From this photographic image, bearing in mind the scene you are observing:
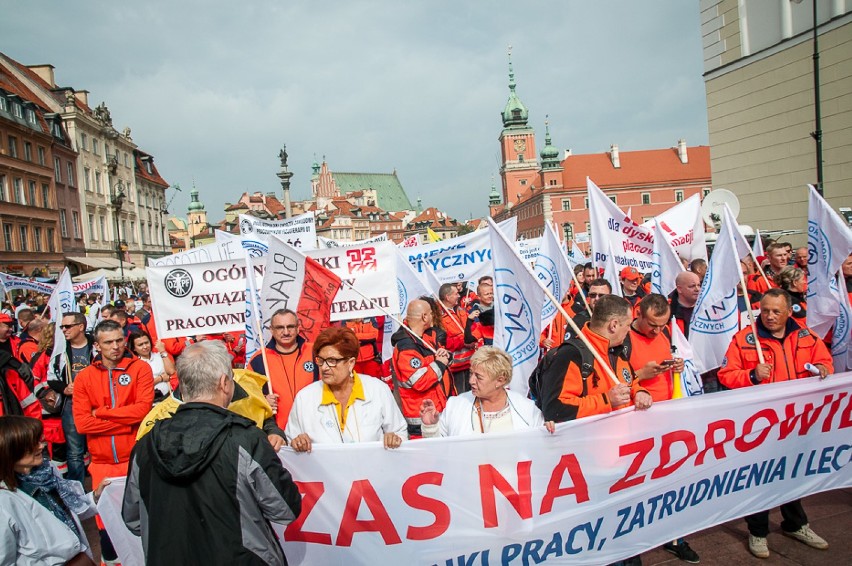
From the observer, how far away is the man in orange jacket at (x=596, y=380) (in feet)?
11.1

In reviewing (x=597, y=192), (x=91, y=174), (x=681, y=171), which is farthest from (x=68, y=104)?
(x=681, y=171)

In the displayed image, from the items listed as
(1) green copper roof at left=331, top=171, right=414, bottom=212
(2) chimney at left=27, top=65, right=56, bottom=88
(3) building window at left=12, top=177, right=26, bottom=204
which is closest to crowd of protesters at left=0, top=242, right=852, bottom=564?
(3) building window at left=12, top=177, right=26, bottom=204

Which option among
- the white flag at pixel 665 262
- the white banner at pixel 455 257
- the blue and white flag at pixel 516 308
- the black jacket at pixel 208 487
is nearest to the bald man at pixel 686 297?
the white flag at pixel 665 262

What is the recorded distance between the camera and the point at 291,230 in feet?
34.1

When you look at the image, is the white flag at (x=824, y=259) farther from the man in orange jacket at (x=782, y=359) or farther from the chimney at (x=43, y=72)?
the chimney at (x=43, y=72)

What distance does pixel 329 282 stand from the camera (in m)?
5.02

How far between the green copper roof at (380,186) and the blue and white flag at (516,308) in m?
152

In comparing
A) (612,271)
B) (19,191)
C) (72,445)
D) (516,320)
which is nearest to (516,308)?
(516,320)

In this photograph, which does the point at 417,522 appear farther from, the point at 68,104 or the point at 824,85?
the point at 68,104

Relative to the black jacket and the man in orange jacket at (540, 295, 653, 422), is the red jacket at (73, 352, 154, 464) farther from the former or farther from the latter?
the man in orange jacket at (540, 295, 653, 422)

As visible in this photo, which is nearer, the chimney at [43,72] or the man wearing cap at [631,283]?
the man wearing cap at [631,283]

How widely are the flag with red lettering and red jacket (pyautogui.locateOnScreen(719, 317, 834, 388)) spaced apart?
126 inches

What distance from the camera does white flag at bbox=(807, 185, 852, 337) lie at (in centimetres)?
462

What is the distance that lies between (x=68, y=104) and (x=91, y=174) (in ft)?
19.8
